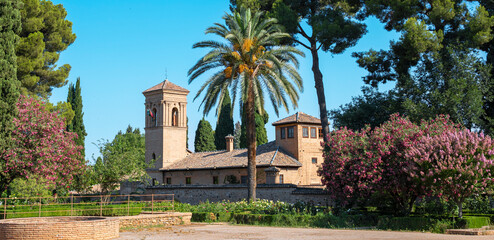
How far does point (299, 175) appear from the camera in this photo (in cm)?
4081

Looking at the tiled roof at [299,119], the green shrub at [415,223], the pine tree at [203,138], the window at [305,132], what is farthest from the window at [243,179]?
the green shrub at [415,223]

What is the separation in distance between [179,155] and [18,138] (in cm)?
2527

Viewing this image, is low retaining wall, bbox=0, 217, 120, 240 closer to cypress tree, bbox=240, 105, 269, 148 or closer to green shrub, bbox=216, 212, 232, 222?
green shrub, bbox=216, 212, 232, 222

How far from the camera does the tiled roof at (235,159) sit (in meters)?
39.8

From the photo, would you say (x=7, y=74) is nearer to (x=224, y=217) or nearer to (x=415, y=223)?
(x=224, y=217)

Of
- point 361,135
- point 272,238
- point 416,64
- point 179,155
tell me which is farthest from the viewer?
point 179,155

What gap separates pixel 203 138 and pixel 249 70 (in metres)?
33.2

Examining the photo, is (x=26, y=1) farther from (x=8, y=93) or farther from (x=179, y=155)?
(x=179, y=155)

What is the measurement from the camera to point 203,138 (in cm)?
6066

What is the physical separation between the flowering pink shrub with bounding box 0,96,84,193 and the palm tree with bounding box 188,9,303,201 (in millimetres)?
7814

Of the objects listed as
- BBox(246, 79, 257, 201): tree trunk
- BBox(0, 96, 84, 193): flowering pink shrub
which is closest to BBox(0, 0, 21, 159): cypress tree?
BBox(0, 96, 84, 193): flowering pink shrub

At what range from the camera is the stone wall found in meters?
28.9

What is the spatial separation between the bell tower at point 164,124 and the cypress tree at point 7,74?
83.0ft

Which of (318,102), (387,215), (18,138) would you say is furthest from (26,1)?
(387,215)
